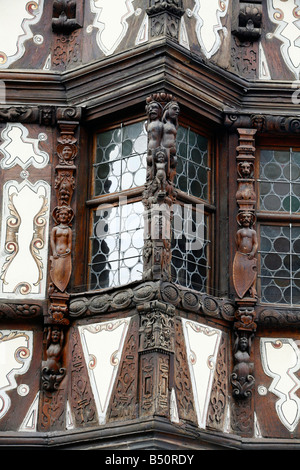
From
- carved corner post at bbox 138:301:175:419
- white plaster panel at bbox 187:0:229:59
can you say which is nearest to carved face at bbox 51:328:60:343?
carved corner post at bbox 138:301:175:419

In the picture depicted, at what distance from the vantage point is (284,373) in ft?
42.9

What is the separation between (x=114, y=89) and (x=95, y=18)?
0.99 metres

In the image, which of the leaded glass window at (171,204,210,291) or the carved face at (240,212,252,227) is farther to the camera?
the carved face at (240,212,252,227)

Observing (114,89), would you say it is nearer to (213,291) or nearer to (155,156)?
(155,156)

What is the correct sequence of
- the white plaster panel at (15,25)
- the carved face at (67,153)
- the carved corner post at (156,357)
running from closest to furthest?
the carved corner post at (156,357) → the carved face at (67,153) → the white plaster panel at (15,25)

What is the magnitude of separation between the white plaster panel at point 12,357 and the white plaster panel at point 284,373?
2.26 meters

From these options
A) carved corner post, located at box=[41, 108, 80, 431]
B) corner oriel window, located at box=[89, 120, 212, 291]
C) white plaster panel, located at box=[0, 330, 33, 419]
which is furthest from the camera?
corner oriel window, located at box=[89, 120, 212, 291]

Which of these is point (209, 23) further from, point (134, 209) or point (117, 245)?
point (117, 245)

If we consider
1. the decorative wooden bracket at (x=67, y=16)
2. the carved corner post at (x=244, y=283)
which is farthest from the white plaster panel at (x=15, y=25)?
the carved corner post at (x=244, y=283)

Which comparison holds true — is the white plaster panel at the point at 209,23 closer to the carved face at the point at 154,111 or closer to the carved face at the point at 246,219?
the carved face at the point at 154,111

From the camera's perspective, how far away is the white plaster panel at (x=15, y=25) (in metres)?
14.2

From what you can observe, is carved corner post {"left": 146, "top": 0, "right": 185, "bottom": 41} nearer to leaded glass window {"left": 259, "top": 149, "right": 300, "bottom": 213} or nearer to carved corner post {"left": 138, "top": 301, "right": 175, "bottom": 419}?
leaded glass window {"left": 259, "top": 149, "right": 300, "bottom": 213}

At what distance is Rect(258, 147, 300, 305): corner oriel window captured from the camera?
13.5 m

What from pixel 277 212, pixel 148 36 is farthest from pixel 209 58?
pixel 277 212
